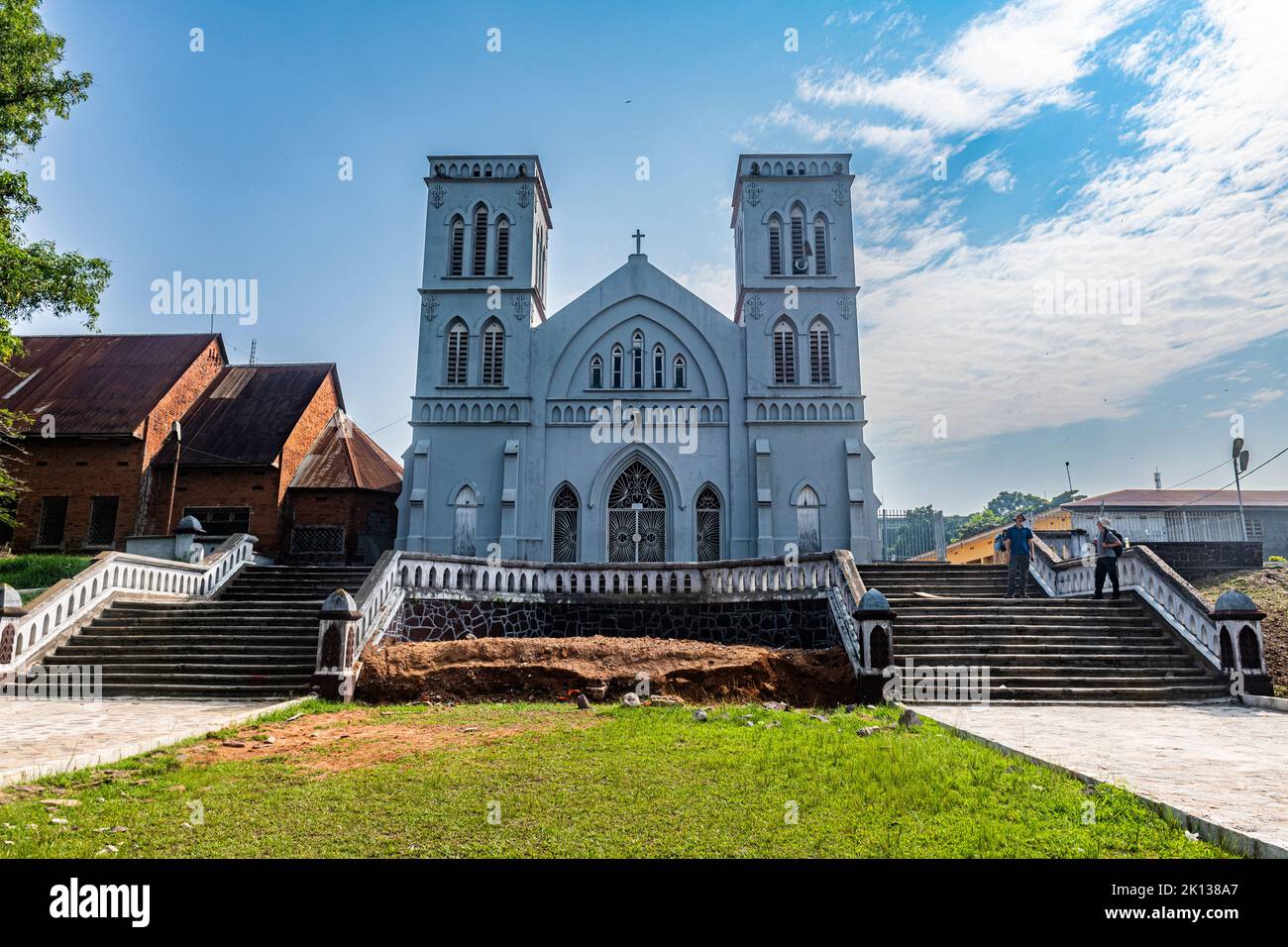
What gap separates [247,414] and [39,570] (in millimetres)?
A: 7744

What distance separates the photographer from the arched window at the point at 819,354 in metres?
25.6

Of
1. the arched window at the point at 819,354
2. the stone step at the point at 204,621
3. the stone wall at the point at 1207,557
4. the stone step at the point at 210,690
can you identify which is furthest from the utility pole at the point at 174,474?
the stone wall at the point at 1207,557

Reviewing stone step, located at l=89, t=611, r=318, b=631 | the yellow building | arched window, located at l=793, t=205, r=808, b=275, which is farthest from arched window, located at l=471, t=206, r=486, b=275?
the yellow building

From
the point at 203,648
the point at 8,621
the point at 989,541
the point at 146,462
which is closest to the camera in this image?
the point at 8,621

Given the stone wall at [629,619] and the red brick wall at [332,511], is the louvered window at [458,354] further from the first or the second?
the stone wall at [629,619]

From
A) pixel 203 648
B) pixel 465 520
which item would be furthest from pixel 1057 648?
pixel 465 520

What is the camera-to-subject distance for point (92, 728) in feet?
28.5

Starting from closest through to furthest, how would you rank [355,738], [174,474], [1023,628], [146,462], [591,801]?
1. [591,801]
2. [355,738]
3. [1023,628]
4. [174,474]
5. [146,462]

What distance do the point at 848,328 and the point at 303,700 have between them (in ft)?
65.4

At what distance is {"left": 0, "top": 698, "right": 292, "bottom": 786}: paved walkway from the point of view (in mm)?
6699

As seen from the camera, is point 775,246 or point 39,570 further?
point 775,246

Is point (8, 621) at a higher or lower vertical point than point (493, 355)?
lower

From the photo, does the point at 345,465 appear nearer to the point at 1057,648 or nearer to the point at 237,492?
the point at 237,492

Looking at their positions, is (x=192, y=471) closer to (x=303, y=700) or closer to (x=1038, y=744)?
(x=303, y=700)
